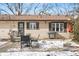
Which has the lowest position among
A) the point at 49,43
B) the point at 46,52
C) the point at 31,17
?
the point at 46,52

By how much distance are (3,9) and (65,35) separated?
3.71 ft

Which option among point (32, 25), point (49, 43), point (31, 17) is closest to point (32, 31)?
point (32, 25)

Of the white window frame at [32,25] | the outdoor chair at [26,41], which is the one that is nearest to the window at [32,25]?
the white window frame at [32,25]

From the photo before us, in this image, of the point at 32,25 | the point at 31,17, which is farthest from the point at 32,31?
the point at 31,17

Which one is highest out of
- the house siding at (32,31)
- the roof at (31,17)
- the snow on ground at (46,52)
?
the roof at (31,17)

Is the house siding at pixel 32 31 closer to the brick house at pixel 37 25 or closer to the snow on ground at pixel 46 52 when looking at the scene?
the brick house at pixel 37 25

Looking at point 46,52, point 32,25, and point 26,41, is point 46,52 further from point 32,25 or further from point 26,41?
point 32,25

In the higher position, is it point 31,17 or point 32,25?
point 31,17

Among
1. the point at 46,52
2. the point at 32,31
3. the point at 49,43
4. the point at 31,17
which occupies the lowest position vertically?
the point at 46,52

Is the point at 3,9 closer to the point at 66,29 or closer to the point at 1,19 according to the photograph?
the point at 1,19

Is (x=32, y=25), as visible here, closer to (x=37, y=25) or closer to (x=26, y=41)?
(x=37, y=25)

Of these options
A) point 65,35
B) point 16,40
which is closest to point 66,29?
point 65,35

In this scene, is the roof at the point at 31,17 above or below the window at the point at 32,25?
above

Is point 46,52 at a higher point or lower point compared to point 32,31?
lower
